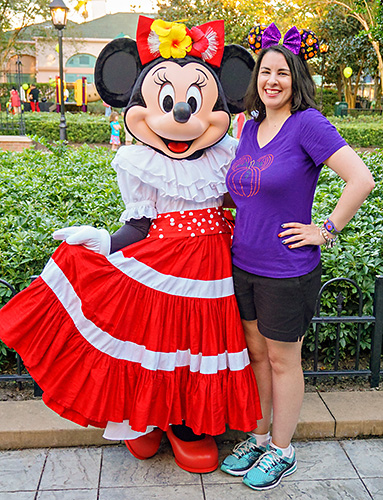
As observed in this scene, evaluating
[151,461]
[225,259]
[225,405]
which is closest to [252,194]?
[225,259]

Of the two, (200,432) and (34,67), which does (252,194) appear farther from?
(34,67)

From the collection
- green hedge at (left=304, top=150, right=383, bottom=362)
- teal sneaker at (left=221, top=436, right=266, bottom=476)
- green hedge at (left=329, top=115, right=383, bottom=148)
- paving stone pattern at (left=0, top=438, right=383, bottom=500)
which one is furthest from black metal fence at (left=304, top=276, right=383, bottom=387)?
green hedge at (left=329, top=115, right=383, bottom=148)

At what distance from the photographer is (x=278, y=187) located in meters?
2.22

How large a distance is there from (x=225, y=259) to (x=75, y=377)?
0.83 metres

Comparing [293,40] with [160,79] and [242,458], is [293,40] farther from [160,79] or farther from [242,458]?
[242,458]

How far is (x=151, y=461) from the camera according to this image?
2.73 meters

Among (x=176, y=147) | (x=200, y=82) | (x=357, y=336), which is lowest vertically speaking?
(x=357, y=336)

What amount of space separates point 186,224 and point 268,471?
1179 millimetres

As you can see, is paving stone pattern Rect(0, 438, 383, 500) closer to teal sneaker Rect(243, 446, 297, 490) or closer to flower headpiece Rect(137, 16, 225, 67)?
teal sneaker Rect(243, 446, 297, 490)

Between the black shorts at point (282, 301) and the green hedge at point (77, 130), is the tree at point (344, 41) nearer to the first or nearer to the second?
the green hedge at point (77, 130)

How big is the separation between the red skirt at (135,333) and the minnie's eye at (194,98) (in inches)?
24.3

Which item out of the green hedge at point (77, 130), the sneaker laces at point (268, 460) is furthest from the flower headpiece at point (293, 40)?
the green hedge at point (77, 130)

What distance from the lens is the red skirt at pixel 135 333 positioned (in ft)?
7.91

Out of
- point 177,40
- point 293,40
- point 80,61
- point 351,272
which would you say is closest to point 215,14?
point 80,61
